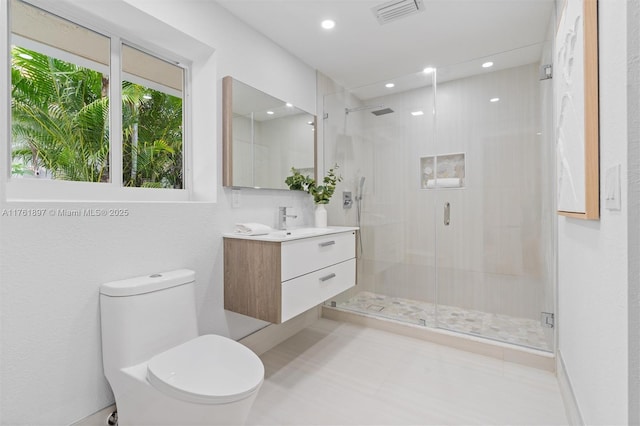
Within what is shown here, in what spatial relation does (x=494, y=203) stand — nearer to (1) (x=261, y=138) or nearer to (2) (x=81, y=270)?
(1) (x=261, y=138)

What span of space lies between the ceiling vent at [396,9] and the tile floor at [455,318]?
2.22 metres

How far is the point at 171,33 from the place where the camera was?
1.76 m

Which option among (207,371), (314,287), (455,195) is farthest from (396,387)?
(455,195)

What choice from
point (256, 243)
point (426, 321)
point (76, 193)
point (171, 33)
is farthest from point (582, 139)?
point (76, 193)

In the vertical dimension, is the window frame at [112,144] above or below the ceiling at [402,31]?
below

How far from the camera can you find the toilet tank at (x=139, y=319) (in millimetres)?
1353

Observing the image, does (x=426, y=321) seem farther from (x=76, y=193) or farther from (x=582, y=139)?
(x=76, y=193)

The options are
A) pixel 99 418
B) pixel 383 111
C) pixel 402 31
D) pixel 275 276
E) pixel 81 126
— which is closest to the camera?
pixel 99 418

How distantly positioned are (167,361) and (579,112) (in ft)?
6.21

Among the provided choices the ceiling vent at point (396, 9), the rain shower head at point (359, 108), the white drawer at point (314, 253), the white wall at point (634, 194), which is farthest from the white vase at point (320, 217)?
the white wall at point (634, 194)

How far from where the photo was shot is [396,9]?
2043 mm

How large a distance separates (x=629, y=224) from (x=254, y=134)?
2032 mm

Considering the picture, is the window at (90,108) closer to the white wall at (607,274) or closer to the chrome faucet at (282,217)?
the chrome faucet at (282,217)

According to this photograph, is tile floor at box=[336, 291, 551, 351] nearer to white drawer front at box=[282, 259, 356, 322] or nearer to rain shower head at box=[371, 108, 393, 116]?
white drawer front at box=[282, 259, 356, 322]
